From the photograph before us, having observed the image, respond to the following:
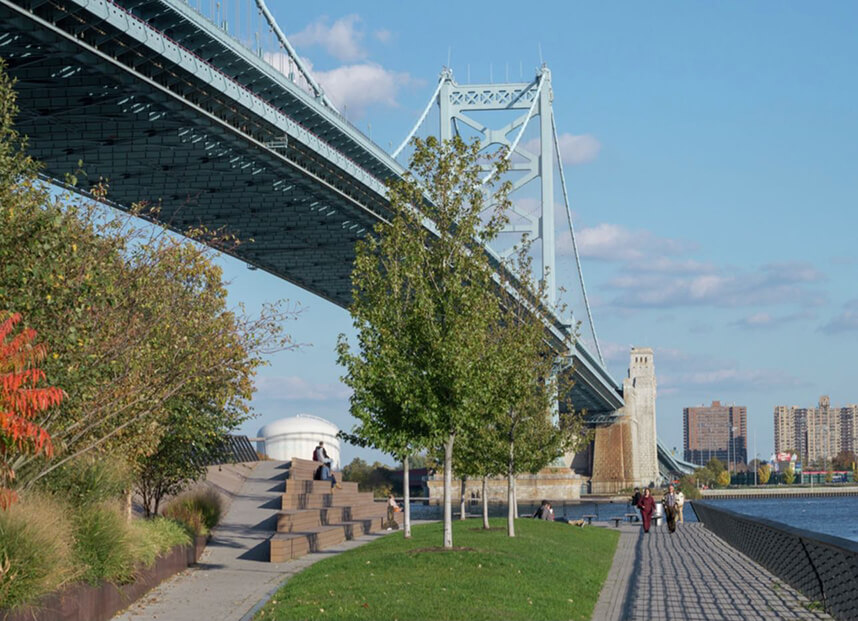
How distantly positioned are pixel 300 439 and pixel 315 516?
4061 cm

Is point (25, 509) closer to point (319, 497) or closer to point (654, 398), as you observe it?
point (319, 497)

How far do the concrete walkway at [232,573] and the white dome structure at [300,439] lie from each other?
34147 mm

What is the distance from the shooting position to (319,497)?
106 feet

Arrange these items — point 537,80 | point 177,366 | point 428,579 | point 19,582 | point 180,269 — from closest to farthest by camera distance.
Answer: point 19,582, point 177,366, point 428,579, point 180,269, point 537,80

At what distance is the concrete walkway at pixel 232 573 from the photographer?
635 inches

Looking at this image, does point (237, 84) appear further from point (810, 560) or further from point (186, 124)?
point (810, 560)

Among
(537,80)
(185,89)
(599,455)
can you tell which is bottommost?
(599,455)

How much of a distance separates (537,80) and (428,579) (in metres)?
71.1

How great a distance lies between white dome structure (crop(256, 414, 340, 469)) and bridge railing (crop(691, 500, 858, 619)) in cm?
4318

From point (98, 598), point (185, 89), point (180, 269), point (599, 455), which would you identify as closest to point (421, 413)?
point (180, 269)

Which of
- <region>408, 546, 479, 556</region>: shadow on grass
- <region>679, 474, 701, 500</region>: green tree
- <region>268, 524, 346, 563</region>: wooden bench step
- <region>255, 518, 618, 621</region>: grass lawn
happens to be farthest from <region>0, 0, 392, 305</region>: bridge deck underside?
<region>679, 474, 701, 500</region>: green tree

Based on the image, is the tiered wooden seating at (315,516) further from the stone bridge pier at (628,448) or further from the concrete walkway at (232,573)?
the stone bridge pier at (628,448)

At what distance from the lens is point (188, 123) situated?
40562 millimetres

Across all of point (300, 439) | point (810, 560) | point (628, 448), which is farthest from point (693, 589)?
point (628, 448)
